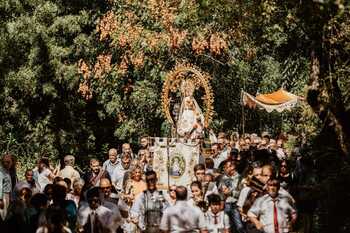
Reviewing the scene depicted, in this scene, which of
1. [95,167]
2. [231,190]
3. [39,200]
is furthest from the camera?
[95,167]

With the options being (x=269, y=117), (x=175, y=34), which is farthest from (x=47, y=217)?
(x=269, y=117)

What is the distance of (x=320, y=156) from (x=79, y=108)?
837 inches

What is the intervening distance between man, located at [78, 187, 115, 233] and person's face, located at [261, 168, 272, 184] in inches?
84.8

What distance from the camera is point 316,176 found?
14.2m

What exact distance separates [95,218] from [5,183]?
3853mm

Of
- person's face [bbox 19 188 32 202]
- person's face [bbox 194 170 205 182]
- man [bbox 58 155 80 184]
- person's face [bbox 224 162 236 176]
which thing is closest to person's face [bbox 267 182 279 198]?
person's face [bbox 194 170 205 182]

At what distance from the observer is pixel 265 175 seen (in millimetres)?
10047

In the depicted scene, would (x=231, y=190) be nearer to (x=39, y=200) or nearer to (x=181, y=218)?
(x=181, y=218)

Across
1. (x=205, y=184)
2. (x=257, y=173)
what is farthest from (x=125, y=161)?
(x=257, y=173)

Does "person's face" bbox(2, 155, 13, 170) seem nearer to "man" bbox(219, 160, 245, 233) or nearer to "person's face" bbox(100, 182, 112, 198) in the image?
"person's face" bbox(100, 182, 112, 198)

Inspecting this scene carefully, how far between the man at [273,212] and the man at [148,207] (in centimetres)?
210

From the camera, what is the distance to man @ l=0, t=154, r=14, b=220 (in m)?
12.7

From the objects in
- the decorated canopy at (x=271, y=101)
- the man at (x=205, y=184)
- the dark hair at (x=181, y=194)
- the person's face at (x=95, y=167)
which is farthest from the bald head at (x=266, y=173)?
the decorated canopy at (x=271, y=101)

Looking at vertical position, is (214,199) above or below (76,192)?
below
